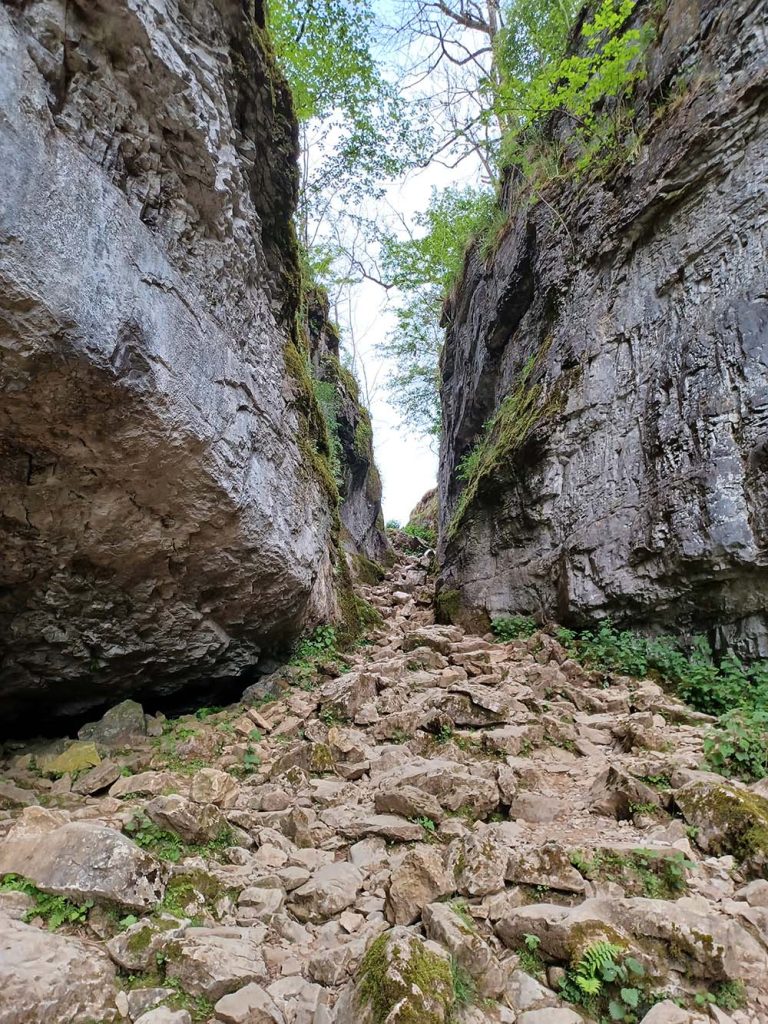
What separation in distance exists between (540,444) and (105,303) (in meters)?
6.39

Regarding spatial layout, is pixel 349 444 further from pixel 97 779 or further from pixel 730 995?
pixel 730 995

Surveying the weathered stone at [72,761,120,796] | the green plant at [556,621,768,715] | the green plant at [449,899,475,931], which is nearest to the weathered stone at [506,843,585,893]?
the green plant at [449,899,475,931]

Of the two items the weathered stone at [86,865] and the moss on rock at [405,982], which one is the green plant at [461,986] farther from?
the weathered stone at [86,865]

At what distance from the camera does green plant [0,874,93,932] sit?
7.82 feet

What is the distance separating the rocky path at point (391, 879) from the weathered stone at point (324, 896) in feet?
0.04

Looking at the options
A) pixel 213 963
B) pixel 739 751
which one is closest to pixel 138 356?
pixel 213 963

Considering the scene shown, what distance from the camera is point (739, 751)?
148 inches

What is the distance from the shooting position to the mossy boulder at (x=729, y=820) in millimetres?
2768

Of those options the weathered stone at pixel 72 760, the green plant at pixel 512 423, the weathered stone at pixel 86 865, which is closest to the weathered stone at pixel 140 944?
the weathered stone at pixel 86 865

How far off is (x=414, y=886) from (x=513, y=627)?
5.82m

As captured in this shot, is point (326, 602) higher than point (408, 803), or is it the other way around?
point (326, 602)

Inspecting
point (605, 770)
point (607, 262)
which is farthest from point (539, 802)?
point (607, 262)

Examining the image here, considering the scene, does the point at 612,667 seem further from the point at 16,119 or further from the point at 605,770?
the point at 16,119

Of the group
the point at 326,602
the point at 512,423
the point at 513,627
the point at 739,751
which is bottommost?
the point at 739,751
